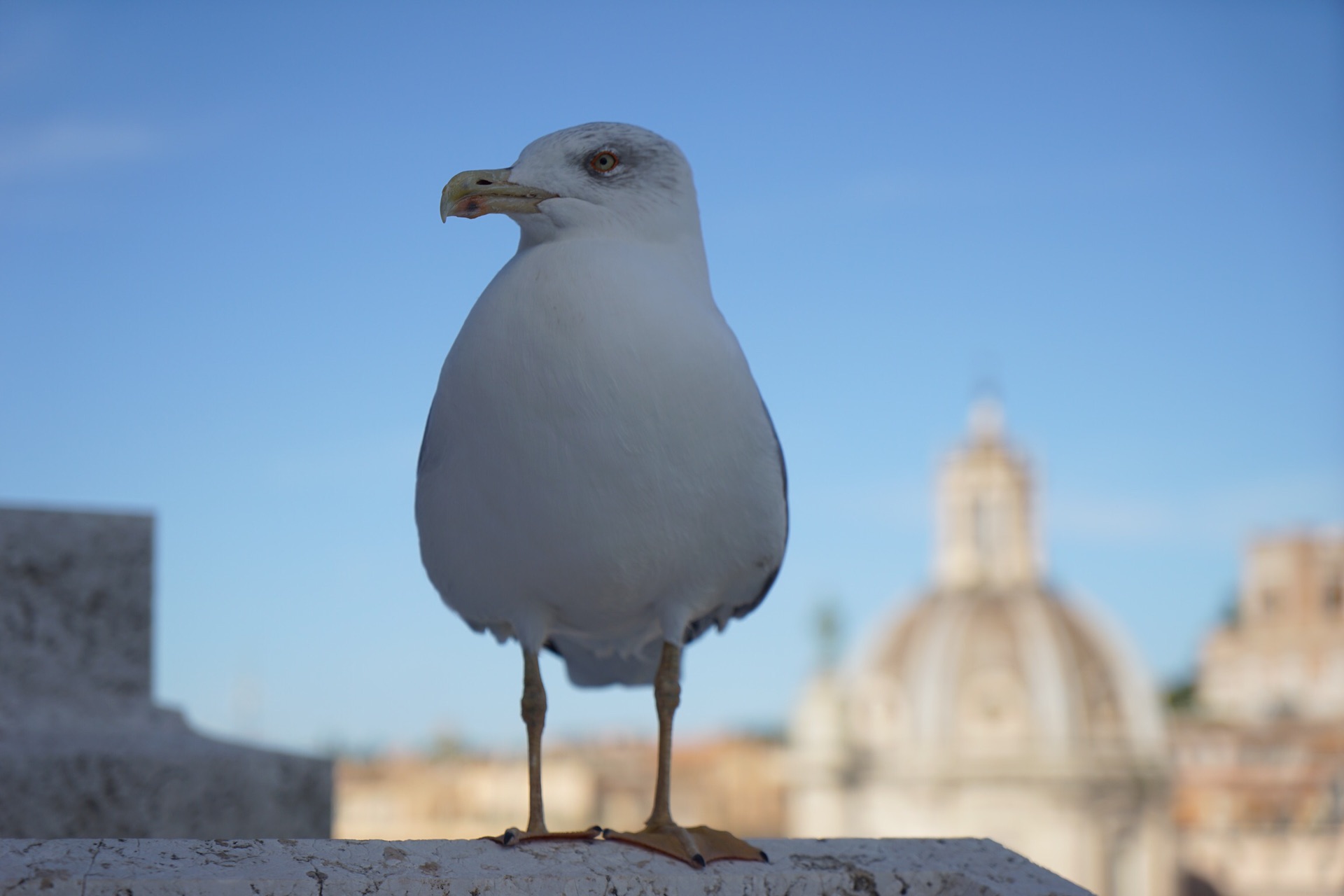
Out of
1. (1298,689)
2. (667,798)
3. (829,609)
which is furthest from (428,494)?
(1298,689)

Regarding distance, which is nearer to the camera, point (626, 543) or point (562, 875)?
point (562, 875)

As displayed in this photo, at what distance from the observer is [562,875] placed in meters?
3.05

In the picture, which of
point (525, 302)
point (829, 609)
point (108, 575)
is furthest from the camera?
point (829, 609)

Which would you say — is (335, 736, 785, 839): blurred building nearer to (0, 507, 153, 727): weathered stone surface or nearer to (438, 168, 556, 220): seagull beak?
(0, 507, 153, 727): weathered stone surface

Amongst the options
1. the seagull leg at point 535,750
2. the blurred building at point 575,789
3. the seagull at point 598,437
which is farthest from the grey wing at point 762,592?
the blurred building at point 575,789

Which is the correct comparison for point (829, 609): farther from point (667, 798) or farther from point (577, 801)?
point (667, 798)

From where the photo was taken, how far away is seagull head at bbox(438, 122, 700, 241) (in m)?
3.36

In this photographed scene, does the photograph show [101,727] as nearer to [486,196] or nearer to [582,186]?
[486,196]

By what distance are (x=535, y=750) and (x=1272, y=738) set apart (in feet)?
148

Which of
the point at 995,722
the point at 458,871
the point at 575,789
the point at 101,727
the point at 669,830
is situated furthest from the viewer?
the point at 575,789

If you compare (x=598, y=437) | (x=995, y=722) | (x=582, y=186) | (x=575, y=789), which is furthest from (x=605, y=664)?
(x=575, y=789)

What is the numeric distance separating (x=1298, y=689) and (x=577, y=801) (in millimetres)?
25495

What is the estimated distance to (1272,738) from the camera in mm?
44406

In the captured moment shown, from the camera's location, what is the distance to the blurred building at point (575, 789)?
49.1m
